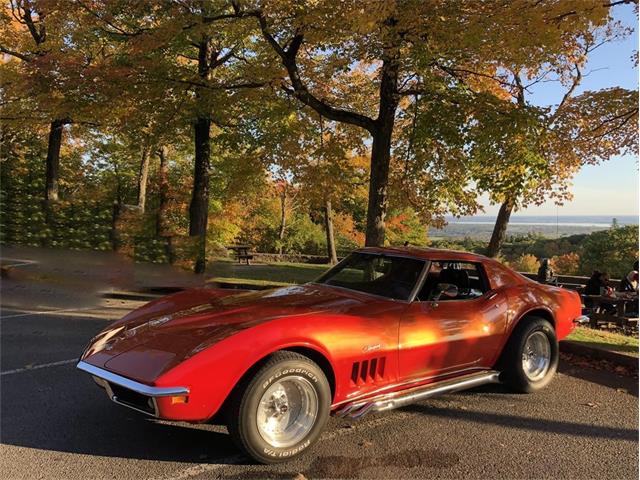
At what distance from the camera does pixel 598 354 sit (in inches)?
250

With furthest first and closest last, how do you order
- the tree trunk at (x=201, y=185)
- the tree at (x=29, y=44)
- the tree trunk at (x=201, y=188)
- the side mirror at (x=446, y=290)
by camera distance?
1. the tree at (x=29, y=44)
2. the tree trunk at (x=201, y=185)
3. the tree trunk at (x=201, y=188)
4. the side mirror at (x=446, y=290)

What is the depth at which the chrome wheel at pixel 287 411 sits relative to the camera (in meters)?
3.36

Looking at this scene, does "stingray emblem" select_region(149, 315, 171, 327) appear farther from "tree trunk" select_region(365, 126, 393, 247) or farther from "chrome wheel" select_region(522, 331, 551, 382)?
"tree trunk" select_region(365, 126, 393, 247)

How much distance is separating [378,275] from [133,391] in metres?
2.50

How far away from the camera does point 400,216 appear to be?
2855 cm

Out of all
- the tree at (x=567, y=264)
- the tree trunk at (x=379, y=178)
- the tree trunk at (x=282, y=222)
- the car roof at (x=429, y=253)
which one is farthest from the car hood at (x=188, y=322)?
the tree trunk at (x=282, y=222)

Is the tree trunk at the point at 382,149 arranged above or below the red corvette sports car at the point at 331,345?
above

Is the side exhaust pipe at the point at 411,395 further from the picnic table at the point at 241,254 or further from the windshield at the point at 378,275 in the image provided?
the picnic table at the point at 241,254

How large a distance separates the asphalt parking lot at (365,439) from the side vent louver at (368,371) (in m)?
0.43

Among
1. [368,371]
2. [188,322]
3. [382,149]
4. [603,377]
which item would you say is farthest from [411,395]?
[382,149]

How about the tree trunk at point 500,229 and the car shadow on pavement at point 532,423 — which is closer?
the car shadow on pavement at point 532,423

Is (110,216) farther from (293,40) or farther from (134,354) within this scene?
(134,354)

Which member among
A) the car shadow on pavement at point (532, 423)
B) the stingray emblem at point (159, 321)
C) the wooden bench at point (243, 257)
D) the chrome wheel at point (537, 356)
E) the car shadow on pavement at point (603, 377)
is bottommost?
the car shadow on pavement at point (532, 423)

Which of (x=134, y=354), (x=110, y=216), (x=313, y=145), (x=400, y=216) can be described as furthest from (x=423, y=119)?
(x=400, y=216)
